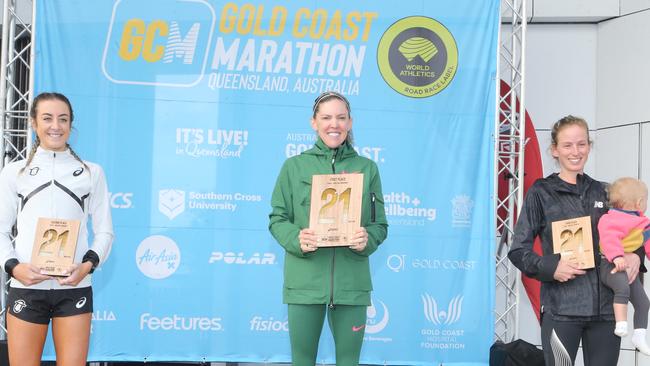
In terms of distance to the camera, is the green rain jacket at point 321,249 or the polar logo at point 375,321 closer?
the green rain jacket at point 321,249

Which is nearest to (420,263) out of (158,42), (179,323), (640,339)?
(179,323)

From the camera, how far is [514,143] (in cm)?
504

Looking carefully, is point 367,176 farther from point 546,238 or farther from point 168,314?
point 168,314

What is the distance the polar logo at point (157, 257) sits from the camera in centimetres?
477

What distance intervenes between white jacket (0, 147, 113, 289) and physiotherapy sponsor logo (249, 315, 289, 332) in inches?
74.3

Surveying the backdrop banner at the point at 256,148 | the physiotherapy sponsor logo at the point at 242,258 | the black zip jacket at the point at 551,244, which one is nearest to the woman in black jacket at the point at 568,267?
the black zip jacket at the point at 551,244

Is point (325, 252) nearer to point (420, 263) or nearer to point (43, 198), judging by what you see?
point (43, 198)

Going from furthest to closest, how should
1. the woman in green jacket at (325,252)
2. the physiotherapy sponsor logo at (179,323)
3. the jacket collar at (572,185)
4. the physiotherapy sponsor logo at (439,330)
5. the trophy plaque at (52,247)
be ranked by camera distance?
the physiotherapy sponsor logo at (439,330), the physiotherapy sponsor logo at (179,323), the jacket collar at (572,185), the trophy plaque at (52,247), the woman in green jacket at (325,252)

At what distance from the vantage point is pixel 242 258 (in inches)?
190

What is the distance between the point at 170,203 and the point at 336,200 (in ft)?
7.42

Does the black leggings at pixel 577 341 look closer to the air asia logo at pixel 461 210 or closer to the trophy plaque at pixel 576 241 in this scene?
the trophy plaque at pixel 576 241

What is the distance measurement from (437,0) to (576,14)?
1.66 m

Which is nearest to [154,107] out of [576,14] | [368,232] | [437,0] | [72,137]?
[72,137]

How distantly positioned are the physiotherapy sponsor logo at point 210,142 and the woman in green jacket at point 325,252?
1.95 m
